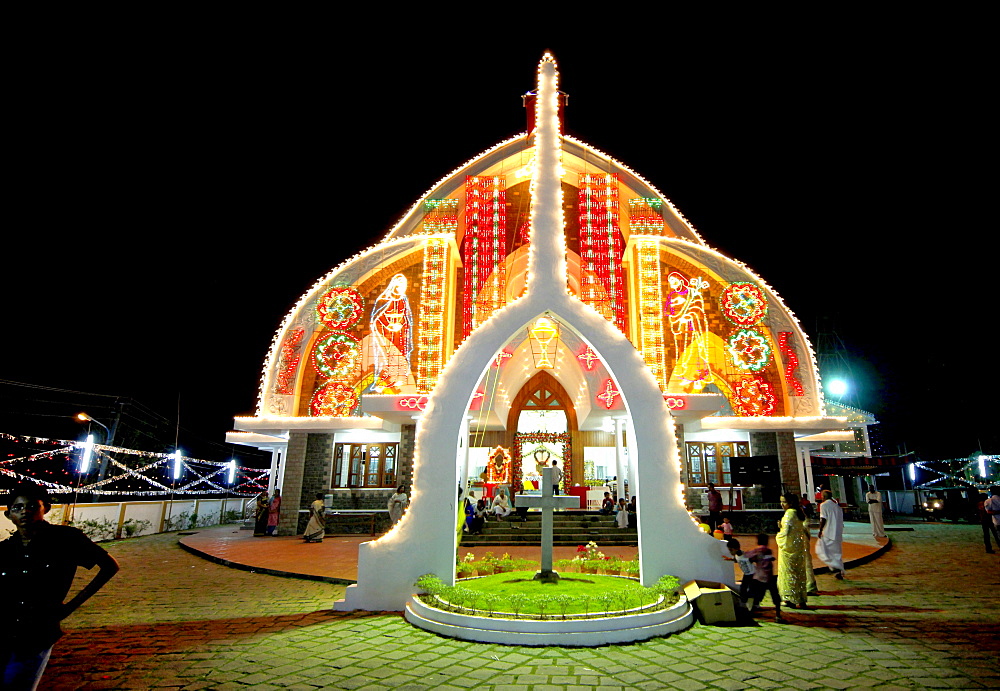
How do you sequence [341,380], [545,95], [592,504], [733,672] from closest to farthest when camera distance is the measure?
1. [733,672]
2. [545,95]
3. [341,380]
4. [592,504]

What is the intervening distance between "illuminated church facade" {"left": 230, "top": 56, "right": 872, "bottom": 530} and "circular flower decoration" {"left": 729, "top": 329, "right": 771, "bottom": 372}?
0.04 meters

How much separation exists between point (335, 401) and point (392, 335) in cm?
267

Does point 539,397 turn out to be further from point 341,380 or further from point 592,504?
point 341,380

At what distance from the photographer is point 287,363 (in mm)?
17250

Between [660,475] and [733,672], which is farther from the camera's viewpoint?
[660,475]

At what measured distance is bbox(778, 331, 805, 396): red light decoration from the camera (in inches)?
659

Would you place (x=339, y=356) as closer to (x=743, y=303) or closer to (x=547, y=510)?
(x=547, y=510)

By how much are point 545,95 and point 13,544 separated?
8.40 meters

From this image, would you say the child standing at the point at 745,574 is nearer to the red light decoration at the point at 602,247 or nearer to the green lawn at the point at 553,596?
the green lawn at the point at 553,596

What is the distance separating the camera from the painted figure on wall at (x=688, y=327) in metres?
16.0

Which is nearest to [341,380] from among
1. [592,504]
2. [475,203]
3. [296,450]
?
[296,450]

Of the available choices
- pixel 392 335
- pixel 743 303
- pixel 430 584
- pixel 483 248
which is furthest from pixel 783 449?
pixel 430 584

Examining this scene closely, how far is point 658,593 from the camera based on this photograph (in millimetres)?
6469

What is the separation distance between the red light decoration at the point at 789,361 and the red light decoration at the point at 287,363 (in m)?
14.8
